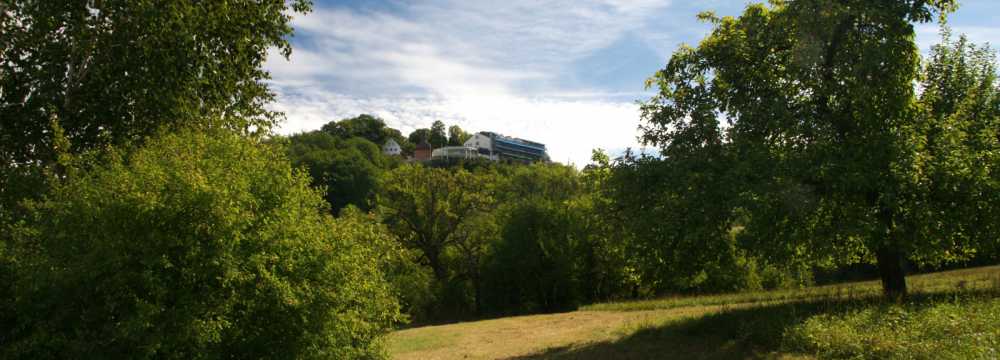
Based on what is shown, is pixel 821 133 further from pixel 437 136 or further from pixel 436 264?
pixel 437 136

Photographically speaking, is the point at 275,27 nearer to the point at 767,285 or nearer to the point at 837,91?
the point at 837,91

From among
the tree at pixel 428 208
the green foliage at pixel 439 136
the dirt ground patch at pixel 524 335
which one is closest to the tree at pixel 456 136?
the green foliage at pixel 439 136

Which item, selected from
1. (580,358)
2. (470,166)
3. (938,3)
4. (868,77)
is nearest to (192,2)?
(580,358)

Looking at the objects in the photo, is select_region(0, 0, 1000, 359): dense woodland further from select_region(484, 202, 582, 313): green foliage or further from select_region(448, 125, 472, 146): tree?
select_region(448, 125, 472, 146): tree

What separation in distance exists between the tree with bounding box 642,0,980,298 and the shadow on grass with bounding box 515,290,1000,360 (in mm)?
1266

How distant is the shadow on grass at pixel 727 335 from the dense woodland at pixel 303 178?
1255 millimetres

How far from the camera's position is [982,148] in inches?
559

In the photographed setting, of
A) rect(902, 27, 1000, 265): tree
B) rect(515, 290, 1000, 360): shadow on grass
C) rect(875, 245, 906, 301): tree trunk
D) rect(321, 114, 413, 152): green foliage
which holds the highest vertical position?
rect(321, 114, 413, 152): green foliage

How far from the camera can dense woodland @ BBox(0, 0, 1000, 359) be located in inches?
404

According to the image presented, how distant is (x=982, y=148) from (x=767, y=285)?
26270 mm

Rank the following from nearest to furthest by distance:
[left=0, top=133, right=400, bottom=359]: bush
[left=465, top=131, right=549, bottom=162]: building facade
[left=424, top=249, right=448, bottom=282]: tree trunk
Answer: [left=0, top=133, right=400, bottom=359]: bush → [left=424, top=249, right=448, bottom=282]: tree trunk → [left=465, top=131, right=549, bottom=162]: building facade

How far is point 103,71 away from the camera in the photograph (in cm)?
1490

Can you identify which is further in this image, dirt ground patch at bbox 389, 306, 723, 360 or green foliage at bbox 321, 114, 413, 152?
green foliage at bbox 321, 114, 413, 152

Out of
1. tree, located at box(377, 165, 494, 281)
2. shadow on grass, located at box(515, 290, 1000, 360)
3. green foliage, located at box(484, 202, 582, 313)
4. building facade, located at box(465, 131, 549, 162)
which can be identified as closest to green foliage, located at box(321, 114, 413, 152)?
building facade, located at box(465, 131, 549, 162)
